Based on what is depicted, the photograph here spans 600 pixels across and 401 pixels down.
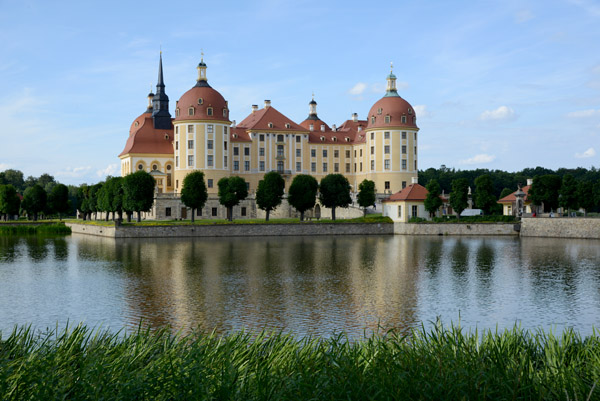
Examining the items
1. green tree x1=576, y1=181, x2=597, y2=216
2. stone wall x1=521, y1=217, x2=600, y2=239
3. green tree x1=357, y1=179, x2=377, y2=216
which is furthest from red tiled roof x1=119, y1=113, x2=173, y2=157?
green tree x1=576, y1=181, x2=597, y2=216

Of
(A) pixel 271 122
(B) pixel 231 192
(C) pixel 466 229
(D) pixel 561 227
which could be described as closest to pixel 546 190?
(D) pixel 561 227

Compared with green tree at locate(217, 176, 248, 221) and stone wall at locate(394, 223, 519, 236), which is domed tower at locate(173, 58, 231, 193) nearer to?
green tree at locate(217, 176, 248, 221)

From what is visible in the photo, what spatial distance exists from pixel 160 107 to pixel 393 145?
37212mm

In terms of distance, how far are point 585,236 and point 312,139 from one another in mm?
45679

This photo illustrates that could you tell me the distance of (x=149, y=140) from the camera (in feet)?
302

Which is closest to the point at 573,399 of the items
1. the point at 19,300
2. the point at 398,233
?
the point at 19,300

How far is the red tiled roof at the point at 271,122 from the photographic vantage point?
91250mm

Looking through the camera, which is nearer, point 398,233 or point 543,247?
point 543,247

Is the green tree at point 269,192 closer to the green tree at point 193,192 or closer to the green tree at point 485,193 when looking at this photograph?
the green tree at point 193,192

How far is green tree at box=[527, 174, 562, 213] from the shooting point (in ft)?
224

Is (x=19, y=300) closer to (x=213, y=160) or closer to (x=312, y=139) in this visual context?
(x=213, y=160)

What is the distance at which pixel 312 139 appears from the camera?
94.6 m

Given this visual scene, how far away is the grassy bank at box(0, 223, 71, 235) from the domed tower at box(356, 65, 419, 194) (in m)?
43.2

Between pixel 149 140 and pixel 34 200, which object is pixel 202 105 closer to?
pixel 149 140
